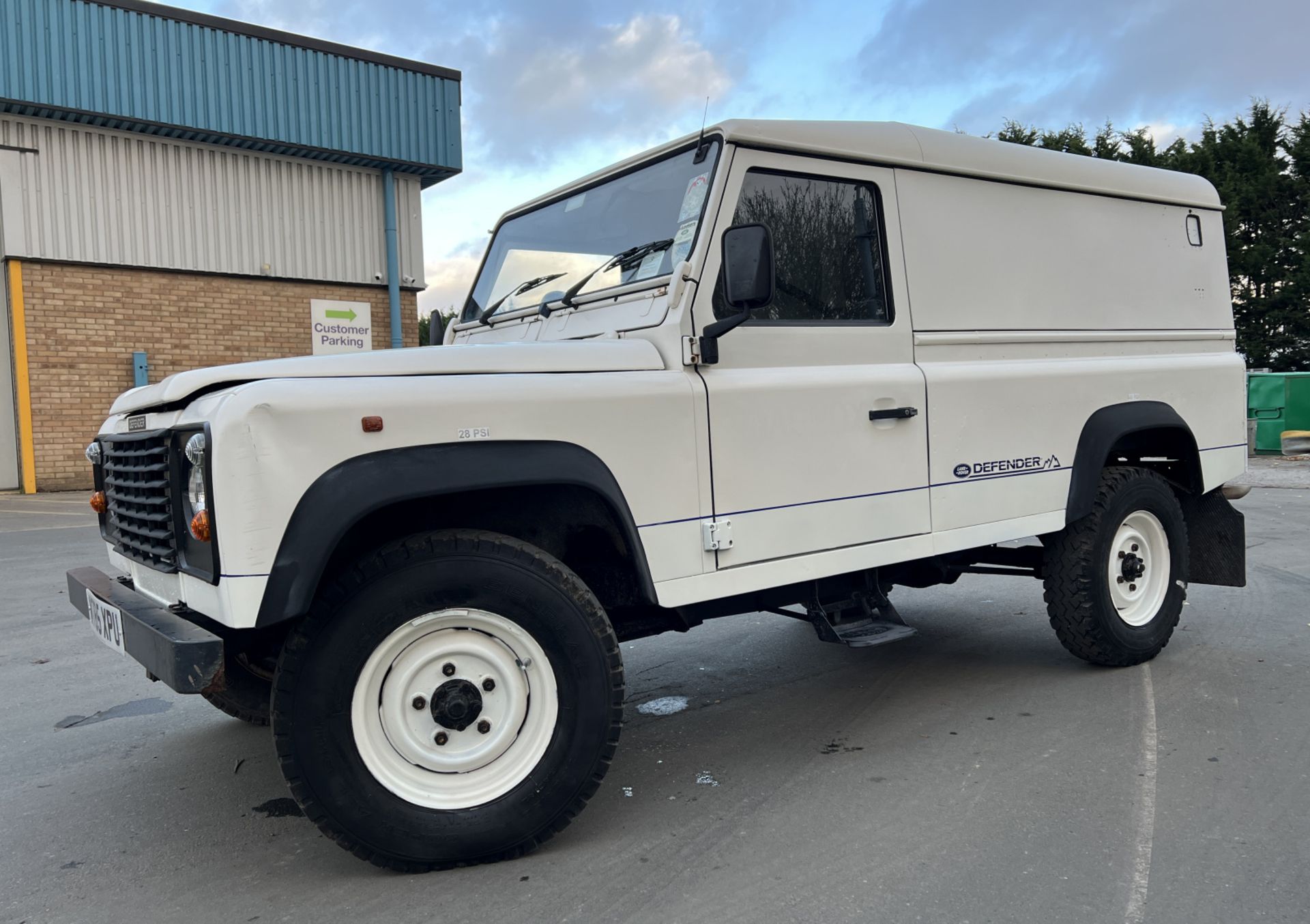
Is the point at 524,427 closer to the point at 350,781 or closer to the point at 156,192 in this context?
the point at 350,781

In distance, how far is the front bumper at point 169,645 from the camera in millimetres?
2561

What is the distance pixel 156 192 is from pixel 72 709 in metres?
13.0

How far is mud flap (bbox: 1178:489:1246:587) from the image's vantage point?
5.28 meters

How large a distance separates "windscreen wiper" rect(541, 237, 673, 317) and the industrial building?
44.0 feet

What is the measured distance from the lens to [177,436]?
2.83m

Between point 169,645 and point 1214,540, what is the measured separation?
512 centimetres

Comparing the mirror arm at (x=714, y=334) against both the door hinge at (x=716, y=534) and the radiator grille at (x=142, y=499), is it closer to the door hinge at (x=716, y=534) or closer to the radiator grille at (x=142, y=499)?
the door hinge at (x=716, y=534)

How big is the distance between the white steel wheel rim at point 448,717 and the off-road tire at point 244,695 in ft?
3.59

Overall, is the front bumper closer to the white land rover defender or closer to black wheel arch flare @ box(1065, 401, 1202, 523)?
the white land rover defender

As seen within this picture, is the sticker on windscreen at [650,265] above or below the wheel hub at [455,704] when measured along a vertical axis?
above

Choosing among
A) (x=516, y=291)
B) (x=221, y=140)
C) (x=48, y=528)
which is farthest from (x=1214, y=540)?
(x=221, y=140)

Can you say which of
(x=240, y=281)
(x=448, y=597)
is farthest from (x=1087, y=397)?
(x=240, y=281)

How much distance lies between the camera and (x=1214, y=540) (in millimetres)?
5359

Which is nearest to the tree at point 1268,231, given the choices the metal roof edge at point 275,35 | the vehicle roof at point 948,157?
the metal roof edge at point 275,35
